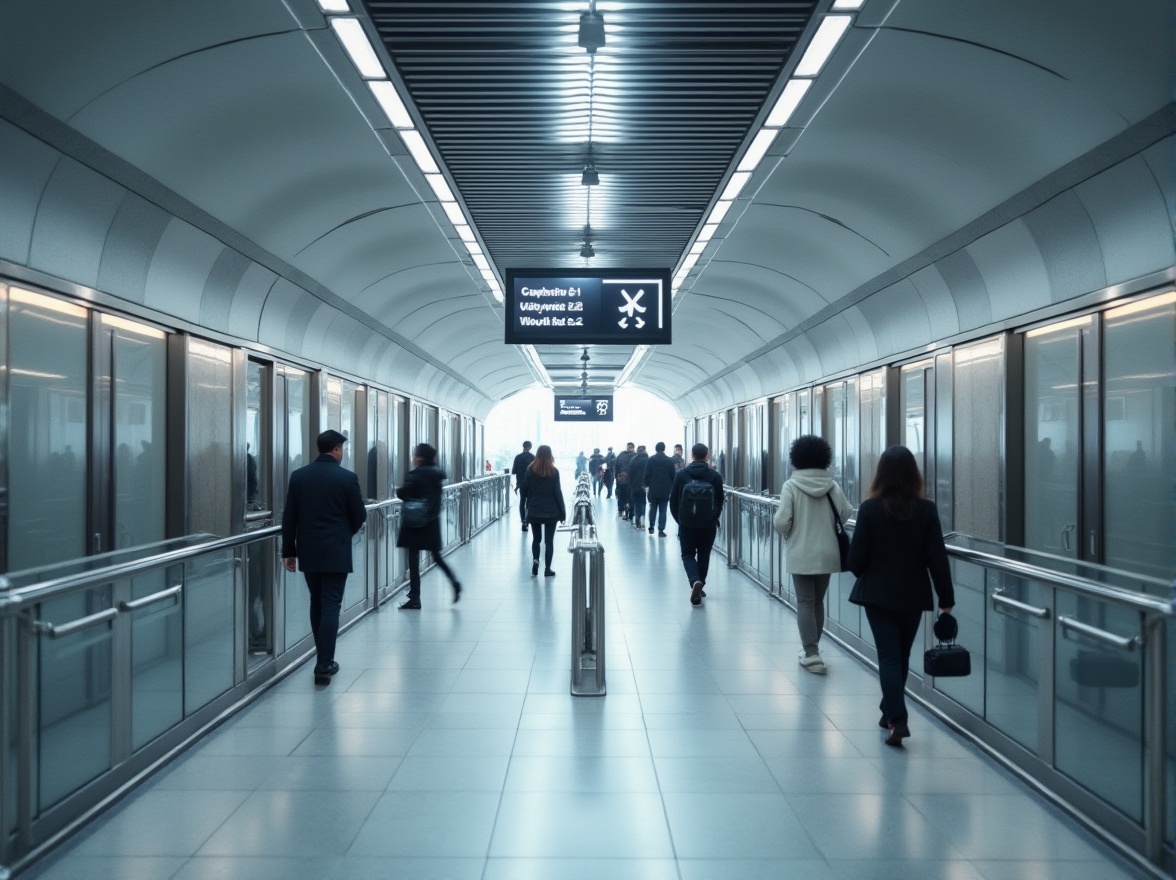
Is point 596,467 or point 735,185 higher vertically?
point 735,185

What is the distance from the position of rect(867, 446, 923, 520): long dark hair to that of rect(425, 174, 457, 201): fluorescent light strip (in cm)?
415

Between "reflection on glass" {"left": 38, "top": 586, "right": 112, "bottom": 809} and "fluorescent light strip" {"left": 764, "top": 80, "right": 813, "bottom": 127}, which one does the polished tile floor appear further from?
"fluorescent light strip" {"left": 764, "top": 80, "right": 813, "bottom": 127}

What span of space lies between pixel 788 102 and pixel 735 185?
2.13m

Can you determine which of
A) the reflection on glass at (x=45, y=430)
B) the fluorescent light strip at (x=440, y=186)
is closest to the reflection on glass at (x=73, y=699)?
the reflection on glass at (x=45, y=430)

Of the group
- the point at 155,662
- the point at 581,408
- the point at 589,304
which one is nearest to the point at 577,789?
the point at 155,662

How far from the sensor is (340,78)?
17.9 feet

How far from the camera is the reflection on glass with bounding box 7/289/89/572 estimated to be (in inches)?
198

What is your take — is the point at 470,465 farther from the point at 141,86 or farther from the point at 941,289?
the point at 141,86

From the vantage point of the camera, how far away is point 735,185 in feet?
26.2

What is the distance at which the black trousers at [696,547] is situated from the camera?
10.2m

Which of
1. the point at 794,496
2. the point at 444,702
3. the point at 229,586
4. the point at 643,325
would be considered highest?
the point at 643,325

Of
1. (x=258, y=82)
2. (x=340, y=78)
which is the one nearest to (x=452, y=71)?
(x=340, y=78)

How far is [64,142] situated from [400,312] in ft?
28.1

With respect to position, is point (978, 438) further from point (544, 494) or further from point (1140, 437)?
point (544, 494)
